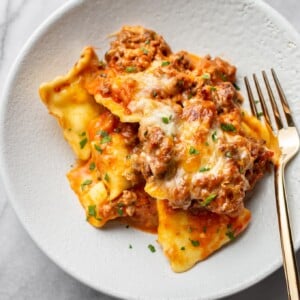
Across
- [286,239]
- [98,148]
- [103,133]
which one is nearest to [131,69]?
[103,133]

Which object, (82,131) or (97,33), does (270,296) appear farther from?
(97,33)

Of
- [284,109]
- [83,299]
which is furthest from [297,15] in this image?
[83,299]

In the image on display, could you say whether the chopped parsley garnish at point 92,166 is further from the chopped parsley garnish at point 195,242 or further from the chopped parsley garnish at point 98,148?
the chopped parsley garnish at point 195,242

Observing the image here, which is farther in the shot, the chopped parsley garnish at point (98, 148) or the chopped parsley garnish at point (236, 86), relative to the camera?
the chopped parsley garnish at point (236, 86)

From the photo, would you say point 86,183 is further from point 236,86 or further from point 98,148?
point 236,86

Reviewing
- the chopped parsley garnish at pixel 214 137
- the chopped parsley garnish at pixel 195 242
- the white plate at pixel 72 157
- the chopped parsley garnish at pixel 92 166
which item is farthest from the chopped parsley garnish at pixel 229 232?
the chopped parsley garnish at pixel 92 166

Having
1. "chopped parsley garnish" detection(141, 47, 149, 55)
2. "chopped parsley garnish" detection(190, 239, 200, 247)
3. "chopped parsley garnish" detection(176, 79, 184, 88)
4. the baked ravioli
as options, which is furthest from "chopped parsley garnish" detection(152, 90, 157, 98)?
"chopped parsley garnish" detection(190, 239, 200, 247)
